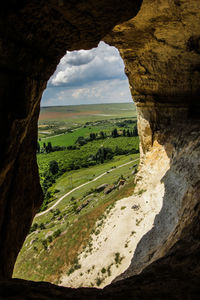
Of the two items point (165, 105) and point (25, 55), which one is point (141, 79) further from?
point (25, 55)

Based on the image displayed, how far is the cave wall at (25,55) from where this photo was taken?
4.91 m

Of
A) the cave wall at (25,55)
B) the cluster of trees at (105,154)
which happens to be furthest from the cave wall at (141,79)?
the cluster of trees at (105,154)

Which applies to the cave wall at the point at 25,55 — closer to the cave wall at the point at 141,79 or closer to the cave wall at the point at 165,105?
the cave wall at the point at 141,79

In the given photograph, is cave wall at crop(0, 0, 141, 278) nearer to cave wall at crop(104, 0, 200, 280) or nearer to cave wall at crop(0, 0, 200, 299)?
cave wall at crop(0, 0, 200, 299)

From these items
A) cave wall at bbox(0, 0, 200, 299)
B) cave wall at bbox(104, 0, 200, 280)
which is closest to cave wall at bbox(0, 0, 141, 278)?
cave wall at bbox(0, 0, 200, 299)

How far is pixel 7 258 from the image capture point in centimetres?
745

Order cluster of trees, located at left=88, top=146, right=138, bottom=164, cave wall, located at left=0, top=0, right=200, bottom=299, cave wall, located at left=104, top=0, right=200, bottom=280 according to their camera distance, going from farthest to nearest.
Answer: cluster of trees, located at left=88, top=146, right=138, bottom=164 < cave wall, located at left=104, top=0, right=200, bottom=280 < cave wall, located at left=0, top=0, right=200, bottom=299

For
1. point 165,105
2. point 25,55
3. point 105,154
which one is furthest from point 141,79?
point 105,154

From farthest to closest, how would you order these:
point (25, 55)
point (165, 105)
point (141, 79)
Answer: point (165, 105) < point (141, 79) < point (25, 55)

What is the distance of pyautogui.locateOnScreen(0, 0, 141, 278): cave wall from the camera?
4910mm

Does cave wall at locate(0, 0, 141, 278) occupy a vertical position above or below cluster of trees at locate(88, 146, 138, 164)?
above

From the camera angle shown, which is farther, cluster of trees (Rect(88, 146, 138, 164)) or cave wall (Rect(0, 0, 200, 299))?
cluster of trees (Rect(88, 146, 138, 164))

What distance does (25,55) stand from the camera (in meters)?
5.28

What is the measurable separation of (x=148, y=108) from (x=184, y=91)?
361 cm
